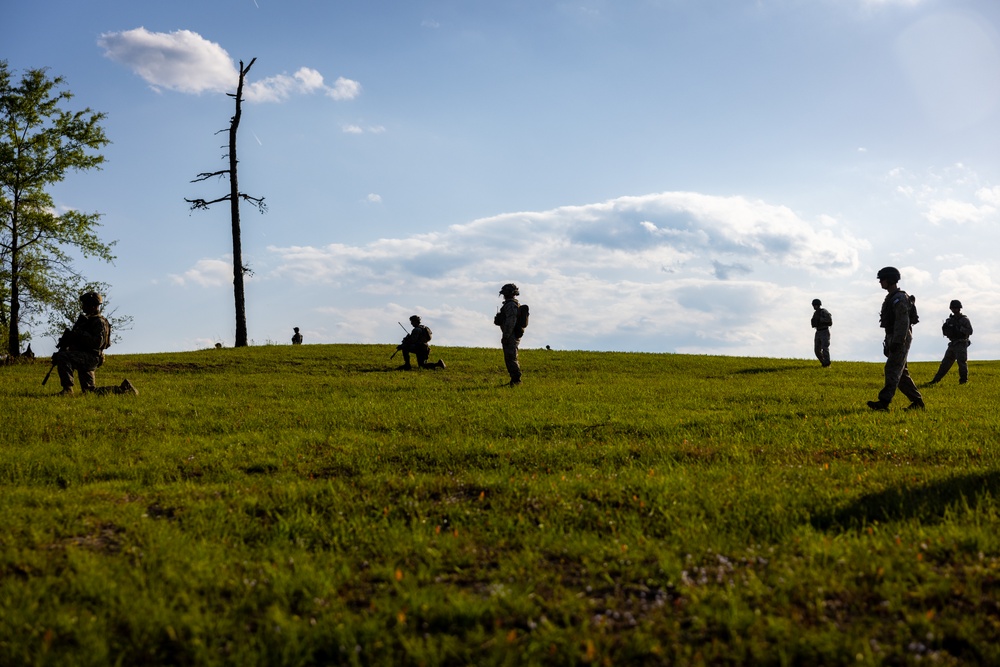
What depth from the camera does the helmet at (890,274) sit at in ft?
53.1

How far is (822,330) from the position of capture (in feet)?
108

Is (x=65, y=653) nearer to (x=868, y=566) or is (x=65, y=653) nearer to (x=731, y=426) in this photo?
(x=868, y=566)

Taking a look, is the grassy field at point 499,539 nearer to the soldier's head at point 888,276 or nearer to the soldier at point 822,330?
the soldier's head at point 888,276

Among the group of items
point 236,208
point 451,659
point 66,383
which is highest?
point 236,208

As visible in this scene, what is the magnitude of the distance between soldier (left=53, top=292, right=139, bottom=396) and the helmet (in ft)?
64.0

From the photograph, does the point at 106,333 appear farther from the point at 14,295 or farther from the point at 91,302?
the point at 14,295

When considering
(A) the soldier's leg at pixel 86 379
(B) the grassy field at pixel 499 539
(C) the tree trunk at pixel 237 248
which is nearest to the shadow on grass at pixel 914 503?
(B) the grassy field at pixel 499 539

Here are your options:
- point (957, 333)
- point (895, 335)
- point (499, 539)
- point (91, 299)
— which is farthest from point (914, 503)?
point (957, 333)

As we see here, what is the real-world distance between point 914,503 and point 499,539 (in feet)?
15.8

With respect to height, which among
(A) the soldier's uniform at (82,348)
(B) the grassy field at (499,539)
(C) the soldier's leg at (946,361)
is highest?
(A) the soldier's uniform at (82,348)

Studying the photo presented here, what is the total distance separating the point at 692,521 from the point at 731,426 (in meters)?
7.05

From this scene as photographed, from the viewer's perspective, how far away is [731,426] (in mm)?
14328

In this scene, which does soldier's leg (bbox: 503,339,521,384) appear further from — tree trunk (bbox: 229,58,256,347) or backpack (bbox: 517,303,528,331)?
tree trunk (bbox: 229,58,256,347)

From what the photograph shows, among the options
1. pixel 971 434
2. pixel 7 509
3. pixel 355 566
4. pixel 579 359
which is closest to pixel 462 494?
pixel 355 566
